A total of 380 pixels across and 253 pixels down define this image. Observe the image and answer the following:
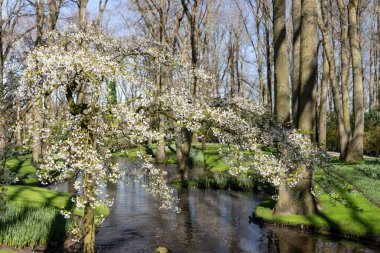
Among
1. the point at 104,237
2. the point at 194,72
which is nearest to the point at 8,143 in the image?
the point at 104,237

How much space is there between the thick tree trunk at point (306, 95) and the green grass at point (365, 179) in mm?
2999

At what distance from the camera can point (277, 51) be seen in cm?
1518

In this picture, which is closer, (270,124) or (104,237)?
(270,124)

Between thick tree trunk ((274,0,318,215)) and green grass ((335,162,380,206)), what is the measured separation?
2999 mm

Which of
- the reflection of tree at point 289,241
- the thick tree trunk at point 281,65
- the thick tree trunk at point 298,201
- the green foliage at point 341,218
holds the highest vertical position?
the thick tree trunk at point 281,65

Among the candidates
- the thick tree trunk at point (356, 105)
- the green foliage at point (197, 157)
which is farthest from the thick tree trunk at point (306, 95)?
the green foliage at point (197, 157)

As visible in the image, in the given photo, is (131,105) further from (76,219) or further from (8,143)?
(76,219)

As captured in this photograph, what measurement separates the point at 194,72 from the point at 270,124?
4637 mm

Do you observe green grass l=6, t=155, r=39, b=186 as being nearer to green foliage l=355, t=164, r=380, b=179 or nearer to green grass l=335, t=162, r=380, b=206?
green grass l=335, t=162, r=380, b=206

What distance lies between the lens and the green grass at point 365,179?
53.1 ft

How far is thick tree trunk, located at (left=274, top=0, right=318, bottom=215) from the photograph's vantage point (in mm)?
14534

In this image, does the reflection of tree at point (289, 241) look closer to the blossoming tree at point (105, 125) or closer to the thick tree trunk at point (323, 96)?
the blossoming tree at point (105, 125)

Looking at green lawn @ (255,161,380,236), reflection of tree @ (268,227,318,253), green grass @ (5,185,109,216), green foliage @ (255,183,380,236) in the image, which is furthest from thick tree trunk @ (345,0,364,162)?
green grass @ (5,185,109,216)

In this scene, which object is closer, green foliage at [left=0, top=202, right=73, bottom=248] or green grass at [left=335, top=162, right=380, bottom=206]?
green foliage at [left=0, top=202, right=73, bottom=248]
